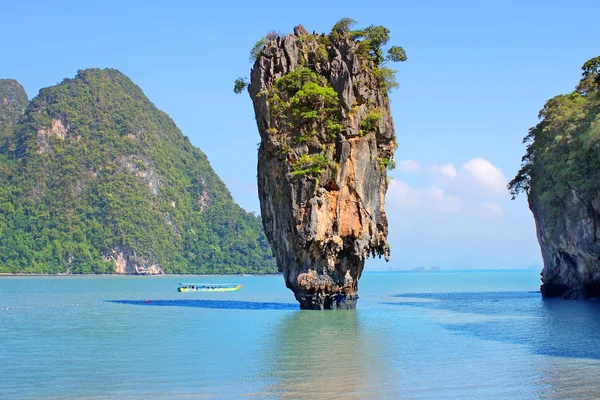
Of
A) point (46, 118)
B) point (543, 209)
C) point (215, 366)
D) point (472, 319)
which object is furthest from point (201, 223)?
point (215, 366)

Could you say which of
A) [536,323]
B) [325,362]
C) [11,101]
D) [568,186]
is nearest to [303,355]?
[325,362]

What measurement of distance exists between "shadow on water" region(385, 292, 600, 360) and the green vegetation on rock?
18.0ft

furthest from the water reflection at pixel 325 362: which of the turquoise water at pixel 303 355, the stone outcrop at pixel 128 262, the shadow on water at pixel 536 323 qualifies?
the stone outcrop at pixel 128 262

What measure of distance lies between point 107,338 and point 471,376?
12.5 metres

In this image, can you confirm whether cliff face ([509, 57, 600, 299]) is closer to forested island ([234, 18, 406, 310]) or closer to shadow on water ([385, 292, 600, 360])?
shadow on water ([385, 292, 600, 360])

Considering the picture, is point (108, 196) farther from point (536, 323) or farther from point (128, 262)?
point (536, 323)

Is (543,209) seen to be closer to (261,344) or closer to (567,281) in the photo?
(567,281)

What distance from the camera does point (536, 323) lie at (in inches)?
1129

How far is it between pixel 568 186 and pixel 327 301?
553 inches

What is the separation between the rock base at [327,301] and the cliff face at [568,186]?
40.8 ft

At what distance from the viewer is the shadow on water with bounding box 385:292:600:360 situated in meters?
22.2

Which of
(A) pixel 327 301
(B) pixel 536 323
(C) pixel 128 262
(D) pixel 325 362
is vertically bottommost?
(D) pixel 325 362

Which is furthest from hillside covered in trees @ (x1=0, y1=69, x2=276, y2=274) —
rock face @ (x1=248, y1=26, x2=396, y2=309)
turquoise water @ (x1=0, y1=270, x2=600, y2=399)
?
rock face @ (x1=248, y1=26, x2=396, y2=309)

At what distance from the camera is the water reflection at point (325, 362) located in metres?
15.7
